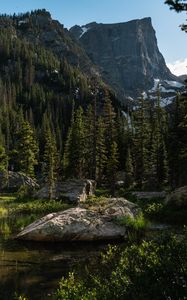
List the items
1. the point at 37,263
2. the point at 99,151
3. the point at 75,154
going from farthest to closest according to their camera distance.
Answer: the point at 75,154 < the point at 99,151 < the point at 37,263

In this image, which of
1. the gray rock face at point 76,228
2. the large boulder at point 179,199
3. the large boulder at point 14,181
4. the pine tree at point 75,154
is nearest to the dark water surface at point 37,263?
the gray rock face at point 76,228

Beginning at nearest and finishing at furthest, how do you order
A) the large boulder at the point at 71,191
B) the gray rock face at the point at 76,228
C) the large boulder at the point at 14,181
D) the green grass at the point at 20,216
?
the gray rock face at the point at 76,228 < the green grass at the point at 20,216 < the large boulder at the point at 71,191 < the large boulder at the point at 14,181

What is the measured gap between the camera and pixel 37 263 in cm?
1524

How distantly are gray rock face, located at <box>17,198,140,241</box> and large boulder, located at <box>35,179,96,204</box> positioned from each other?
20028 millimetres

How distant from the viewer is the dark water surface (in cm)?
1206

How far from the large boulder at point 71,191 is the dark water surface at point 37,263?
2141 cm

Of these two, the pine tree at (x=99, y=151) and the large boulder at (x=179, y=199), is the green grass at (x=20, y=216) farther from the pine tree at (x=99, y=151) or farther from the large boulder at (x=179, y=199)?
the pine tree at (x=99, y=151)

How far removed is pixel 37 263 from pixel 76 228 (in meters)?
4.51

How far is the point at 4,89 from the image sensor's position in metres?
199

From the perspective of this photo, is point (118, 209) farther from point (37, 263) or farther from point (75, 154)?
point (75, 154)

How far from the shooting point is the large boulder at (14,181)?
6313 centimetres

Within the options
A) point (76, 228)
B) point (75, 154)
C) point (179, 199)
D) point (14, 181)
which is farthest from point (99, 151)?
point (76, 228)

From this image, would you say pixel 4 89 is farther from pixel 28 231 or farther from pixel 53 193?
pixel 28 231

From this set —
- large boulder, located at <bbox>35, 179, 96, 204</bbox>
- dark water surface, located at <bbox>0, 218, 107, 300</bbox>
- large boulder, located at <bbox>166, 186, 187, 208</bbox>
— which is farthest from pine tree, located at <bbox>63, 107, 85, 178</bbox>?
dark water surface, located at <bbox>0, 218, 107, 300</bbox>
